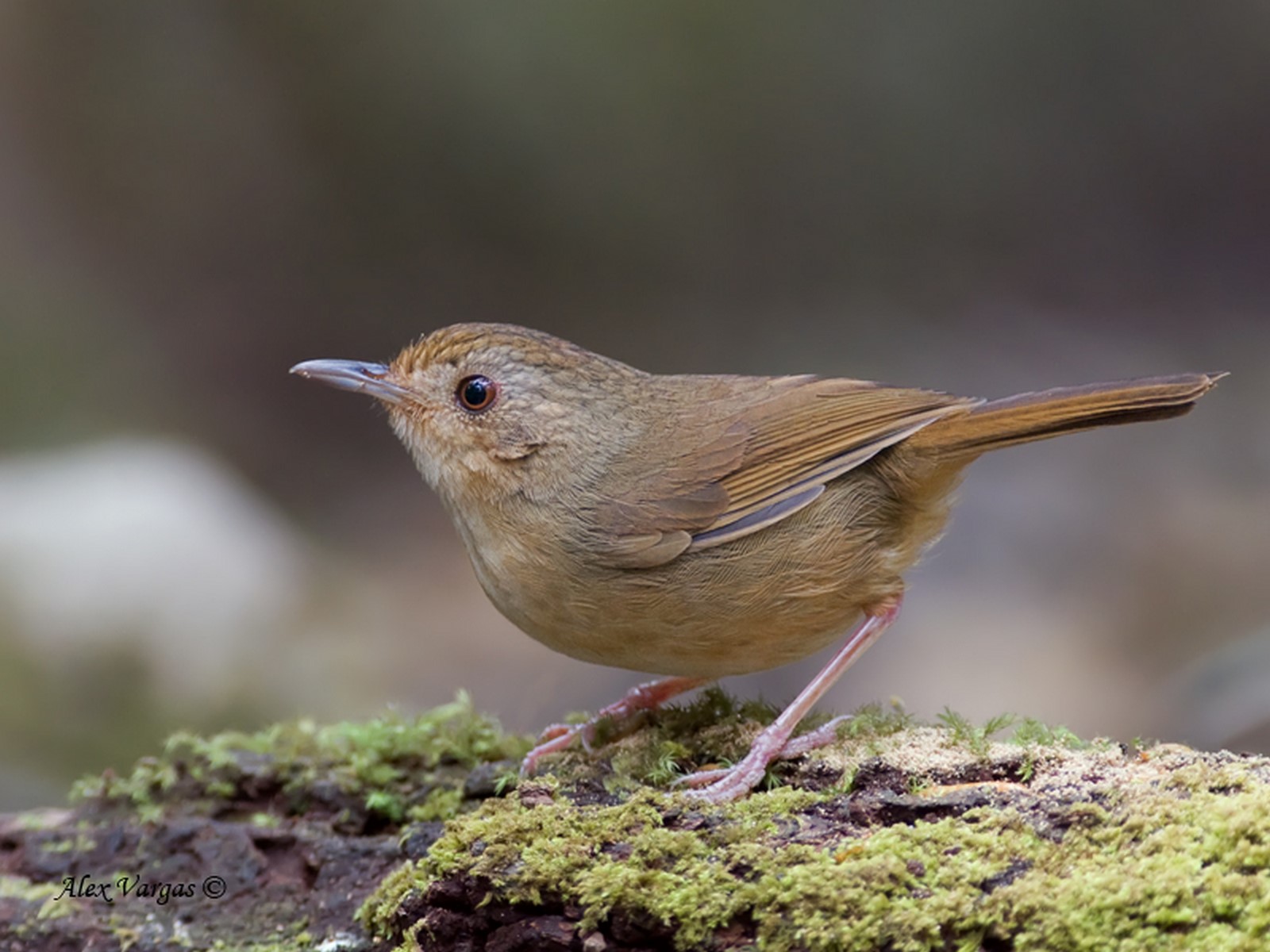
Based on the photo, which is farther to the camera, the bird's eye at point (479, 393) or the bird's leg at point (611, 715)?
the bird's eye at point (479, 393)

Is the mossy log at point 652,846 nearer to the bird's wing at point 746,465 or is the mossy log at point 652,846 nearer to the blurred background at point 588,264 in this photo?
the bird's wing at point 746,465

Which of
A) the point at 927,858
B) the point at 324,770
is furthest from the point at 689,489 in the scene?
the point at 324,770

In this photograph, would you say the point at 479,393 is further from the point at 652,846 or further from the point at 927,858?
the point at 927,858

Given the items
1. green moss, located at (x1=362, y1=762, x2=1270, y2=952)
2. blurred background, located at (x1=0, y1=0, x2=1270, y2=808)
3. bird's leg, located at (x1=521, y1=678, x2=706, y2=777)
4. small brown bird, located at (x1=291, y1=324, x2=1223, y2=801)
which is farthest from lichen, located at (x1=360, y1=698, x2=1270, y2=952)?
blurred background, located at (x1=0, y1=0, x2=1270, y2=808)

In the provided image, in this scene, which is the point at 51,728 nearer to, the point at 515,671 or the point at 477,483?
the point at 515,671

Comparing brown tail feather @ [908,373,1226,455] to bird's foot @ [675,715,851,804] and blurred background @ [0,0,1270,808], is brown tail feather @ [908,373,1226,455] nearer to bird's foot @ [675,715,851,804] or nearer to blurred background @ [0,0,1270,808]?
bird's foot @ [675,715,851,804]

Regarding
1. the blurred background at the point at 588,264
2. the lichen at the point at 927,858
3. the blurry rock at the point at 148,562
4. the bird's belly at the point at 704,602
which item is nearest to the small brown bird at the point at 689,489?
the bird's belly at the point at 704,602
